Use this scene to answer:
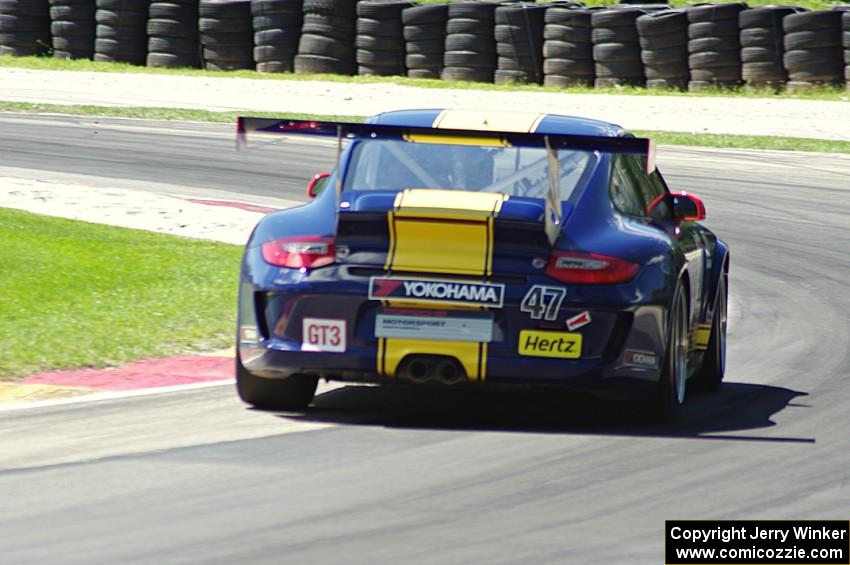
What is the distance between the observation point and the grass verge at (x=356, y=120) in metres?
22.9

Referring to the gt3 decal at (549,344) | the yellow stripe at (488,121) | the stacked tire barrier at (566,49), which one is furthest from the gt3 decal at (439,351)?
the stacked tire barrier at (566,49)

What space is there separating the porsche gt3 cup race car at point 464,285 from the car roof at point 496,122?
52 centimetres

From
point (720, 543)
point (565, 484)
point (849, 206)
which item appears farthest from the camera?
point (849, 206)

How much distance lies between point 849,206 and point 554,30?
12613mm

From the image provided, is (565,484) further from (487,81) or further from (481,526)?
(487,81)

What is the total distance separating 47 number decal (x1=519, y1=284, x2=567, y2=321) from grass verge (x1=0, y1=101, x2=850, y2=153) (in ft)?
51.9

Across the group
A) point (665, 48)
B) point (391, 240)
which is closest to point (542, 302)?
point (391, 240)

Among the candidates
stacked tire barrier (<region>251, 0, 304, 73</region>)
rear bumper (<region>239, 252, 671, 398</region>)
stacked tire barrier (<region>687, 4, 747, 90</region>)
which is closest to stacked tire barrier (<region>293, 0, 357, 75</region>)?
stacked tire barrier (<region>251, 0, 304, 73</region>)

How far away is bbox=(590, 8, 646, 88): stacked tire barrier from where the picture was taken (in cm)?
2844

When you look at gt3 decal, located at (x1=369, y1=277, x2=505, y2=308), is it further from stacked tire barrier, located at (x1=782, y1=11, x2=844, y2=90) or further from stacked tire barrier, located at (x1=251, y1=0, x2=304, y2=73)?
stacked tire barrier, located at (x1=251, y1=0, x2=304, y2=73)

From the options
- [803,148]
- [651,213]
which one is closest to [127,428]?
[651,213]

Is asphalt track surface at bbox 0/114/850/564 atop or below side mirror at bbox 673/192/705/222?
below

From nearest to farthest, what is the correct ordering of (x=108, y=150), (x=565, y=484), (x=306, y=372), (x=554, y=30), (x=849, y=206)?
(x=565, y=484)
(x=306, y=372)
(x=849, y=206)
(x=108, y=150)
(x=554, y=30)

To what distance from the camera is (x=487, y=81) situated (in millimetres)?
30188
